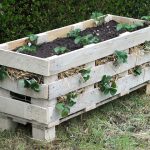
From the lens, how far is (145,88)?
5.52 metres

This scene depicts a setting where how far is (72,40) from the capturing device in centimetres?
501

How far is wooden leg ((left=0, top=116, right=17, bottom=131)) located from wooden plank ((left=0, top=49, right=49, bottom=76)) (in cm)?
54

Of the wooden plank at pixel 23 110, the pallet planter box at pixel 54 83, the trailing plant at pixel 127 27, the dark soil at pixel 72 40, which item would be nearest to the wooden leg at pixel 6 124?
the pallet planter box at pixel 54 83

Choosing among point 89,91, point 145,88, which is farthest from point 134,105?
point 89,91

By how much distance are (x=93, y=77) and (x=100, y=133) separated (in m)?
0.51

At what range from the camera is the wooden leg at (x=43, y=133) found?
440 centimetres

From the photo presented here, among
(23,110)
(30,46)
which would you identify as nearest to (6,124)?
(23,110)

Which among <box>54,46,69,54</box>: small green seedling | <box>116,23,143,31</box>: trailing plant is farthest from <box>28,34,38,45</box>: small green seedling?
<box>116,23,143,31</box>: trailing plant

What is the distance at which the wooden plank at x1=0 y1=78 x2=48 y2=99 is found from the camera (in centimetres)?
422

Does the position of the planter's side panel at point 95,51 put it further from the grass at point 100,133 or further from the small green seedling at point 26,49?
the grass at point 100,133

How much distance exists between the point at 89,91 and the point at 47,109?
0.53 metres

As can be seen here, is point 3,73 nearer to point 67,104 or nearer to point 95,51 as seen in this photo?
point 67,104

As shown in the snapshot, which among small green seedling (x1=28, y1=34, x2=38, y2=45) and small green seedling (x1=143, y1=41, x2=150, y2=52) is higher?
small green seedling (x1=28, y1=34, x2=38, y2=45)

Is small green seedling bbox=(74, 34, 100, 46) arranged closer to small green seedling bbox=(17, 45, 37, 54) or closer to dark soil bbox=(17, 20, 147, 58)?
dark soil bbox=(17, 20, 147, 58)
